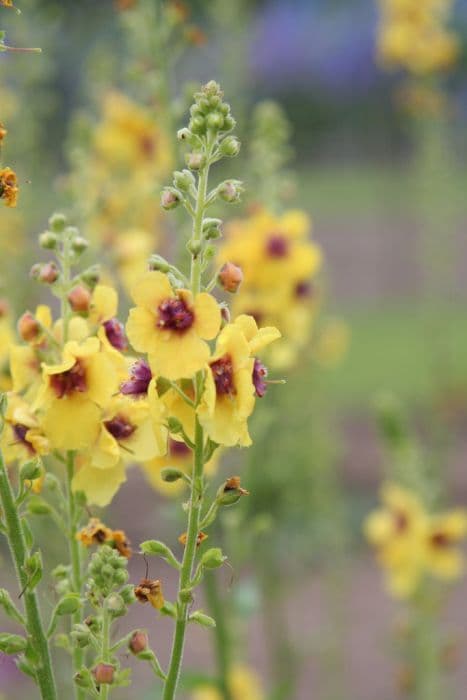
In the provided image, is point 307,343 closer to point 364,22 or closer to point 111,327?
point 111,327

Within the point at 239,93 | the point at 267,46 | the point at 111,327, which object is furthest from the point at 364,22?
the point at 111,327

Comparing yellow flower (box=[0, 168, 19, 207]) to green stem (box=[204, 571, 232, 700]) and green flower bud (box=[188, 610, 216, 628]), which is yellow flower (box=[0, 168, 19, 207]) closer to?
green flower bud (box=[188, 610, 216, 628])

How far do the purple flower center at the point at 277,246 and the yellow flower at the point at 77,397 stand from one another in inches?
67.2

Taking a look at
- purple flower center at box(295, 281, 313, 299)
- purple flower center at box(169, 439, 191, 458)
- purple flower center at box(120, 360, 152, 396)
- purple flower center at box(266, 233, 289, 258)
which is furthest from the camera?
purple flower center at box(295, 281, 313, 299)

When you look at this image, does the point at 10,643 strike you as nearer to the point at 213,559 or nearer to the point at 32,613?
the point at 32,613

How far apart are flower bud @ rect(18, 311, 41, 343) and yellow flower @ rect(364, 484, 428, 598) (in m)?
2.20

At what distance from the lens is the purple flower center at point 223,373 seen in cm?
129

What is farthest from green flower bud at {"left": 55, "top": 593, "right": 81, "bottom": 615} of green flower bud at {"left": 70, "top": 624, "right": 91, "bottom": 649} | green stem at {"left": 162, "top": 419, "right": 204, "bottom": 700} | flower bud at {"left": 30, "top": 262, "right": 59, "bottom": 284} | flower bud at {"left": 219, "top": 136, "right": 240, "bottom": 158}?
flower bud at {"left": 219, "top": 136, "right": 240, "bottom": 158}

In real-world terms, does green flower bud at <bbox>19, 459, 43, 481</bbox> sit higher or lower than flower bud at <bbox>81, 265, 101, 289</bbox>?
lower

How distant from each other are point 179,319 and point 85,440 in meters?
0.24

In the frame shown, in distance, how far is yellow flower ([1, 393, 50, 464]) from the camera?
1404 millimetres

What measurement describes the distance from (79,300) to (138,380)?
0.24 m

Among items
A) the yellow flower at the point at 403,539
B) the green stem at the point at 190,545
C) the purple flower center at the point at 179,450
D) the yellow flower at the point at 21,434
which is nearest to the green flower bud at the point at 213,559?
the green stem at the point at 190,545

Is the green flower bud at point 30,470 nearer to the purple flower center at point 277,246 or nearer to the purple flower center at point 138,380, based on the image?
the purple flower center at point 138,380
